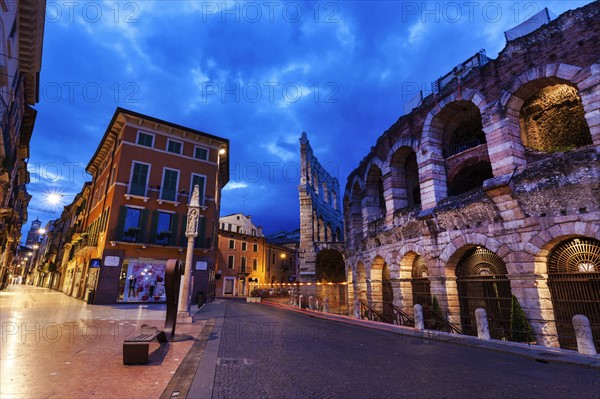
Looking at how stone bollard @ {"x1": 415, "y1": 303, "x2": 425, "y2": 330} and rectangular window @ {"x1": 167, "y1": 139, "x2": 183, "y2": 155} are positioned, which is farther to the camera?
rectangular window @ {"x1": 167, "y1": 139, "x2": 183, "y2": 155}

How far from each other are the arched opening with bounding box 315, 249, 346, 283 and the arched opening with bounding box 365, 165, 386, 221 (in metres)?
11.3

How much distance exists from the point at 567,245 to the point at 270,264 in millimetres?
37774

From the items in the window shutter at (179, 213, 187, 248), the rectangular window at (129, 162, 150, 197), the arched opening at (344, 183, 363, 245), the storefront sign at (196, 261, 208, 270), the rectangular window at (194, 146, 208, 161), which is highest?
the rectangular window at (194, 146, 208, 161)

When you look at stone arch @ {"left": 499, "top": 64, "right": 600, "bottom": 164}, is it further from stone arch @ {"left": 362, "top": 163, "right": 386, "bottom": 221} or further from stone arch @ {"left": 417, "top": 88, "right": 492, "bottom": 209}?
stone arch @ {"left": 362, "top": 163, "right": 386, "bottom": 221}

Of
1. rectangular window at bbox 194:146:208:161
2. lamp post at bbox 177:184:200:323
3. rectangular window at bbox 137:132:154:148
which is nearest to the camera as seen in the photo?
lamp post at bbox 177:184:200:323

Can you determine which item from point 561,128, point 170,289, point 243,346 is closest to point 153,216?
point 170,289

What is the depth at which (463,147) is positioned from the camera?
622 inches

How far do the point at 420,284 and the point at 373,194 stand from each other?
6547 mm

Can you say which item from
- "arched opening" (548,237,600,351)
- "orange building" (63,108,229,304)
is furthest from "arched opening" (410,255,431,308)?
"orange building" (63,108,229,304)

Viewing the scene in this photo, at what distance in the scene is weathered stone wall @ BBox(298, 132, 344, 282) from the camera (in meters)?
28.9

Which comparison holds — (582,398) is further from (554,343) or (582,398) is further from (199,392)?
(554,343)

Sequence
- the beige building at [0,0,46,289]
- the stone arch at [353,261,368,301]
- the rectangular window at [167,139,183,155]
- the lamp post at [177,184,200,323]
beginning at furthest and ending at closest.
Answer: the rectangular window at [167,139,183,155], the stone arch at [353,261,368,301], the lamp post at [177,184,200,323], the beige building at [0,0,46,289]

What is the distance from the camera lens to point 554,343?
29.9ft

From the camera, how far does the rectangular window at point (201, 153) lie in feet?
76.3
